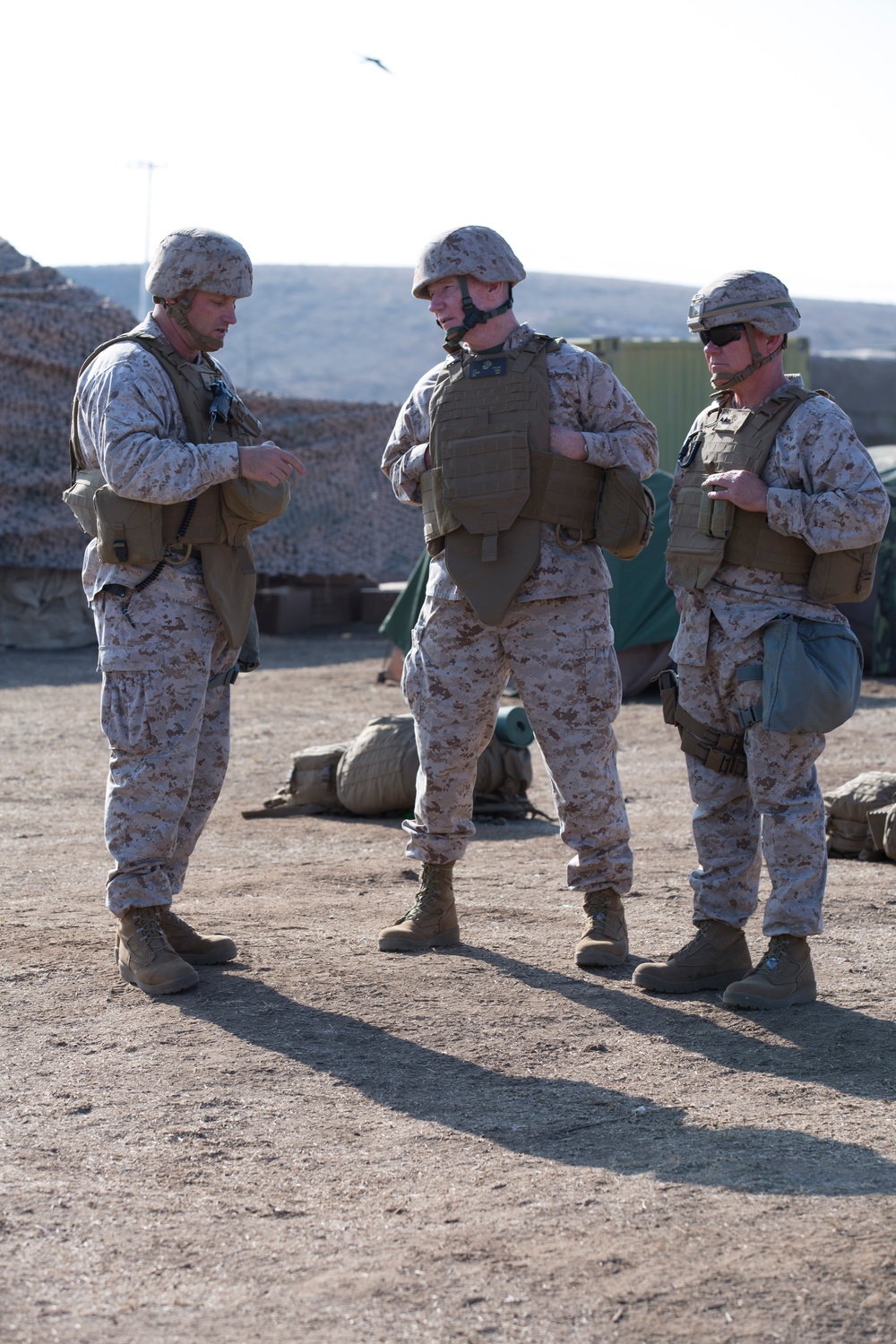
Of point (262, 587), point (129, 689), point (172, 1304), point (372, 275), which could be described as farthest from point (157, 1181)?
→ point (372, 275)

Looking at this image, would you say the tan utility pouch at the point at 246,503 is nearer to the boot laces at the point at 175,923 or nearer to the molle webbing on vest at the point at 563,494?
the molle webbing on vest at the point at 563,494

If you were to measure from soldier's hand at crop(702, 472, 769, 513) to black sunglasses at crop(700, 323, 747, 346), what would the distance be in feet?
1.16

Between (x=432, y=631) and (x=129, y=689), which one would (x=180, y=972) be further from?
(x=432, y=631)

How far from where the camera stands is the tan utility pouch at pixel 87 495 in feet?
13.6

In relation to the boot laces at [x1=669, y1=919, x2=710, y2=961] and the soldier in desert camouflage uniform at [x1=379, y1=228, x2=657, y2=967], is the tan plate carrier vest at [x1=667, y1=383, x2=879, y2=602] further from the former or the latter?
the boot laces at [x1=669, y1=919, x2=710, y2=961]

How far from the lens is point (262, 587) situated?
16.0 m

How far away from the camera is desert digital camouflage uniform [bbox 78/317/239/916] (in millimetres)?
4016

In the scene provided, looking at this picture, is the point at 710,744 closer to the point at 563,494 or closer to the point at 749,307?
the point at 563,494

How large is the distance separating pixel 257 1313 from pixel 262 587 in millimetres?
13853

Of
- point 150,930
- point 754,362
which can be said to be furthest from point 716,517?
point 150,930

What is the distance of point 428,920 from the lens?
4520 millimetres

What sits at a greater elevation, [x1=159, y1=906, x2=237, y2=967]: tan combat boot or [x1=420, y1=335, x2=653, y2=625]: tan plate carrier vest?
[x1=420, y1=335, x2=653, y2=625]: tan plate carrier vest

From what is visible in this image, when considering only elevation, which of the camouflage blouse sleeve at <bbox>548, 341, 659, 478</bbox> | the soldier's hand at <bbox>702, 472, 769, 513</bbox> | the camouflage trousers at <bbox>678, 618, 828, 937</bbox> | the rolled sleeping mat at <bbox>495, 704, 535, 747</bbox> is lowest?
the rolled sleeping mat at <bbox>495, 704, 535, 747</bbox>

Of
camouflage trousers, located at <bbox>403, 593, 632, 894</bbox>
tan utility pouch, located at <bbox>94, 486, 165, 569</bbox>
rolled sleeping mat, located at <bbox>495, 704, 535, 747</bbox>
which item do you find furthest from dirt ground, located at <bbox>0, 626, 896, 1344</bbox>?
rolled sleeping mat, located at <bbox>495, 704, 535, 747</bbox>
